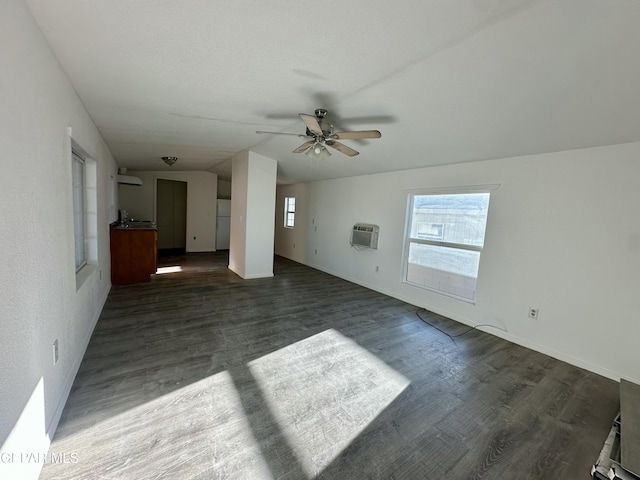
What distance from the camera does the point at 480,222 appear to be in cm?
368

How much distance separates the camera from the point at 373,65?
188 centimetres

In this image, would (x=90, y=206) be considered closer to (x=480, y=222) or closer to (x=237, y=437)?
(x=237, y=437)

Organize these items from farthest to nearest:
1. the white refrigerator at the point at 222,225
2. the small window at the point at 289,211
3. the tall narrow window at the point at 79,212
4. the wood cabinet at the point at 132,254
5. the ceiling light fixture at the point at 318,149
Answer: the white refrigerator at the point at 222,225, the small window at the point at 289,211, the wood cabinet at the point at 132,254, the ceiling light fixture at the point at 318,149, the tall narrow window at the point at 79,212

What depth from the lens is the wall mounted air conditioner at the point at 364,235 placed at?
516cm

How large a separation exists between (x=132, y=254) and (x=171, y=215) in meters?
4.15

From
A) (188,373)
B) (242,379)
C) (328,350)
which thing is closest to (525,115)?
(328,350)

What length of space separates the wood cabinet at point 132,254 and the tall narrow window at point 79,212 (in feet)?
5.11

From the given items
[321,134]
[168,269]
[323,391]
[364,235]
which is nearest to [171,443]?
[323,391]

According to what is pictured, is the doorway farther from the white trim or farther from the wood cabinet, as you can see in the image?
the white trim

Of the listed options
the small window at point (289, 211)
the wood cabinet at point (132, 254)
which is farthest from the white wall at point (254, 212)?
the small window at point (289, 211)

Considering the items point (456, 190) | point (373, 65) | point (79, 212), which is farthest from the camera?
point (456, 190)

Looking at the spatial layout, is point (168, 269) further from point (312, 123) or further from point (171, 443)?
point (312, 123)

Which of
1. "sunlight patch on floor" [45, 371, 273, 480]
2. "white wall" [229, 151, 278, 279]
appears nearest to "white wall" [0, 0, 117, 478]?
"sunlight patch on floor" [45, 371, 273, 480]

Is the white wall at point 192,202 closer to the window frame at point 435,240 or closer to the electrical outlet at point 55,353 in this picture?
the window frame at point 435,240
